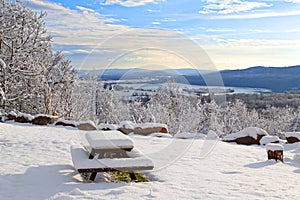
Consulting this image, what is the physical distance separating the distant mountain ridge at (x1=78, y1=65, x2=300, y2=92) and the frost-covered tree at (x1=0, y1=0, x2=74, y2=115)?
161 cm

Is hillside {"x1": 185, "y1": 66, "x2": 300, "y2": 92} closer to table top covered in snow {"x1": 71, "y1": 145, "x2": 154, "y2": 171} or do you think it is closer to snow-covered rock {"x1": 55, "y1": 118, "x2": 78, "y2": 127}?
snow-covered rock {"x1": 55, "y1": 118, "x2": 78, "y2": 127}

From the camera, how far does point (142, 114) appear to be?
25594 mm

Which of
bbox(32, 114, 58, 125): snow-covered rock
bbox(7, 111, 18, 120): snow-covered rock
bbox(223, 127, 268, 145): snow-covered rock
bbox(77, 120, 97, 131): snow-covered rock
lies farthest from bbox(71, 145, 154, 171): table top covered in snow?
bbox(7, 111, 18, 120): snow-covered rock

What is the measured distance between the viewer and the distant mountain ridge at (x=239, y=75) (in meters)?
7.20

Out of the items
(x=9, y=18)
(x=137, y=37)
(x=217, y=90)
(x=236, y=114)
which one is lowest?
(x=236, y=114)

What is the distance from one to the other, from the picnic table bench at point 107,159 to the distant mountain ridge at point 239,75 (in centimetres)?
181

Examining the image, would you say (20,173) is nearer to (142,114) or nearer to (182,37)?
(182,37)

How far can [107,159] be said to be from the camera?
17.3 feet

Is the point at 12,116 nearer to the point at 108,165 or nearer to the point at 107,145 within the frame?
the point at 107,145

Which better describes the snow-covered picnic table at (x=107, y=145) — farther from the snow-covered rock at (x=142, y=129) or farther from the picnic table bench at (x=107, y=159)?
the snow-covered rock at (x=142, y=129)

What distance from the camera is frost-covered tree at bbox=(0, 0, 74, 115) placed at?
13.7 m

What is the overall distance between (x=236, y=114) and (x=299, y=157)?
29.5m

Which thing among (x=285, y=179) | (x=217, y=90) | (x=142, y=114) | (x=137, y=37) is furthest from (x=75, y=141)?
(x=142, y=114)

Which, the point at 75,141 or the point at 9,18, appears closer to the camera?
the point at 75,141
